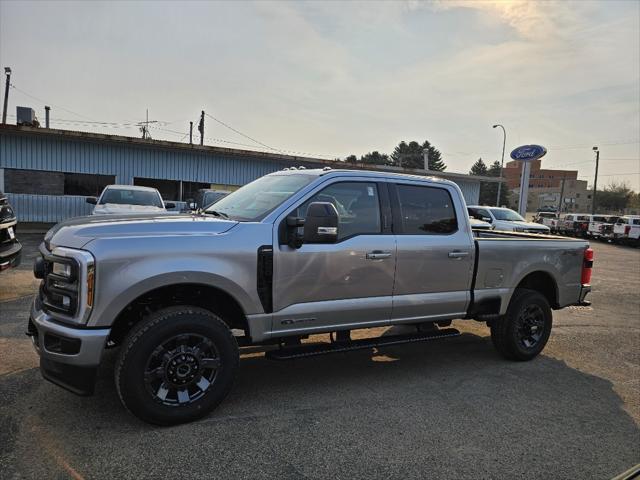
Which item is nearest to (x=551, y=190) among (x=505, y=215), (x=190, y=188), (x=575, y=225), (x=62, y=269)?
(x=575, y=225)

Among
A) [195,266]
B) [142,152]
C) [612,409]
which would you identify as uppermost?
[142,152]

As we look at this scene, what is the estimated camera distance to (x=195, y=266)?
11.1 feet

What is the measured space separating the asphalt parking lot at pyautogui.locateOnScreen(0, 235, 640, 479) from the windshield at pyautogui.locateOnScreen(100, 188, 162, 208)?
7.38 m

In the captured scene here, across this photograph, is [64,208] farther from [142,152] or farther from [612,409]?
[612,409]

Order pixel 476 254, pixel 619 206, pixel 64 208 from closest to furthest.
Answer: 1. pixel 476 254
2. pixel 64 208
3. pixel 619 206

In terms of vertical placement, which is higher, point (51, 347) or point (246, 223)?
point (246, 223)

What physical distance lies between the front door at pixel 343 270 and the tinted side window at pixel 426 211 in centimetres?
25

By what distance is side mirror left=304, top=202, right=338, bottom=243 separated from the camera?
11.6 ft

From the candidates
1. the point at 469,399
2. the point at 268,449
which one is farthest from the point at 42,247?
the point at 469,399

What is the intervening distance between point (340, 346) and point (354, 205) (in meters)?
1.27

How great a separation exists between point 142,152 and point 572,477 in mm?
19164

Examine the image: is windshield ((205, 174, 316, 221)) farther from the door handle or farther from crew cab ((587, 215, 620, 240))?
crew cab ((587, 215, 620, 240))

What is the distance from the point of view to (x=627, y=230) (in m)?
26.0

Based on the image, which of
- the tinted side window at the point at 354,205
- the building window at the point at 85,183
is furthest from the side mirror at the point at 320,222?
the building window at the point at 85,183
